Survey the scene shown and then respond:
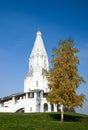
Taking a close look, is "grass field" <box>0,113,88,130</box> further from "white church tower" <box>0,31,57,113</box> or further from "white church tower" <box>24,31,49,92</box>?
"white church tower" <box>24,31,49,92</box>

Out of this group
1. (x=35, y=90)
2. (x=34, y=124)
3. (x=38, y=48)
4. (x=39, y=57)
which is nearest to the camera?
(x=34, y=124)

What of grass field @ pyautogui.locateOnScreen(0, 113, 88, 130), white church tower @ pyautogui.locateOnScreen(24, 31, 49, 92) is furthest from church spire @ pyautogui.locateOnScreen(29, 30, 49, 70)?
grass field @ pyautogui.locateOnScreen(0, 113, 88, 130)

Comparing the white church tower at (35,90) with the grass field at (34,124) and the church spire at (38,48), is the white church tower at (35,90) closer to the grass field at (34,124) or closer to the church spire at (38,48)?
the church spire at (38,48)

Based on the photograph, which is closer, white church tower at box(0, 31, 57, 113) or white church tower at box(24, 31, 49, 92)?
white church tower at box(0, 31, 57, 113)

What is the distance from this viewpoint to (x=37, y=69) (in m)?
82.2

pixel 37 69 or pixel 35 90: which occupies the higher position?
pixel 37 69

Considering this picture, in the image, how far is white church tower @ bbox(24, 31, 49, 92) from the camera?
82.1 m

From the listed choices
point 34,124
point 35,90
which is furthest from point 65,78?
point 35,90

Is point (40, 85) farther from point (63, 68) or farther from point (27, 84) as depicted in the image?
point (63, 68)

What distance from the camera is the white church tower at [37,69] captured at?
82.1 meters

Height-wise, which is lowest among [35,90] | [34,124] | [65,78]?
[34,124]

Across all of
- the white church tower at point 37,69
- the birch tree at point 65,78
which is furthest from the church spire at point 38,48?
the birch tree at point 65,78

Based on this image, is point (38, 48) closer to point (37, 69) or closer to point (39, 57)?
point (39, 57)

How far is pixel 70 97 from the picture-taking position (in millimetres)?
35406
